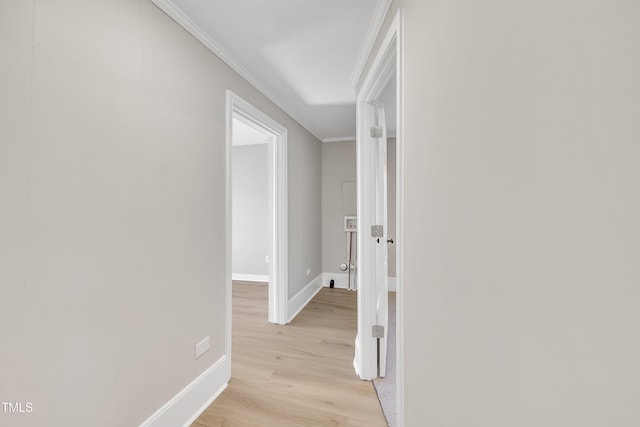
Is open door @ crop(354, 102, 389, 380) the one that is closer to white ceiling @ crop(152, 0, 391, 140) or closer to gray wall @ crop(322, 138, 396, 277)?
white ceiling @ crop(152, 0, 391, 140)

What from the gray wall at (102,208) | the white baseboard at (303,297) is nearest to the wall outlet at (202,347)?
the gray wall at (102,208)

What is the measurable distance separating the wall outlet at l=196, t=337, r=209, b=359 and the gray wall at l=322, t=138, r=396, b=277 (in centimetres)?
283

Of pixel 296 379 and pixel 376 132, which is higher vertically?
pixel 376 132

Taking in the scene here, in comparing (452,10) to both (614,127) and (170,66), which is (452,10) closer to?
(614,127)

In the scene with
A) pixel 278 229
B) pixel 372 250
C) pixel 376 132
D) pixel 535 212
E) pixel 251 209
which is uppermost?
pixel 376 132

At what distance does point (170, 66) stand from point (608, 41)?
1.77m

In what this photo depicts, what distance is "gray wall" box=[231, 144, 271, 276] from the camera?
496 cm

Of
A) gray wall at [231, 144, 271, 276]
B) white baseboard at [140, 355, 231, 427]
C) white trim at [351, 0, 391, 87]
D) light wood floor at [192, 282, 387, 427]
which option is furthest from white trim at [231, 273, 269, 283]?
white trim at [351, 0, 391, 87]

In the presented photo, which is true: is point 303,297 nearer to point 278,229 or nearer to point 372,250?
point 278,229

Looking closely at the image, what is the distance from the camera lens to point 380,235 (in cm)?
202

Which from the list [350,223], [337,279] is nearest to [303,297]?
[337,279]

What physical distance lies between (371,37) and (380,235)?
134 cm

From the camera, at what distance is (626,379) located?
329 millimetres

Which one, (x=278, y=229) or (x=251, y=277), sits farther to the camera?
(x=251, y=277)
